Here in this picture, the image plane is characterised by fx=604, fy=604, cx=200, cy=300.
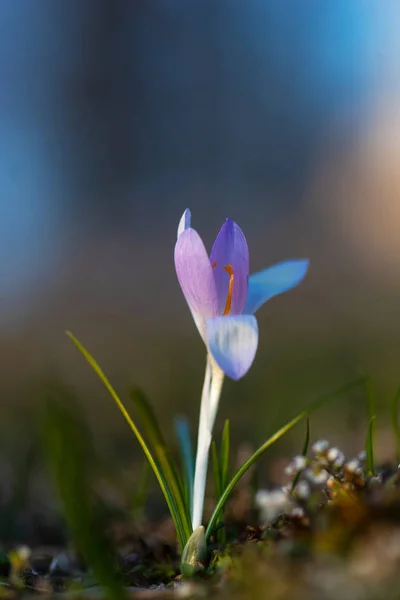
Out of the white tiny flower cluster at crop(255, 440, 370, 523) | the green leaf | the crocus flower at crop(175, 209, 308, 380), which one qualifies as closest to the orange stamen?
the crocus flower at crop(175, 209, 308, 380)

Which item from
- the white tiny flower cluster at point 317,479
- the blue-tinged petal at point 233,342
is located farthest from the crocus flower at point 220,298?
the white tiny flower cluster at point 317,479

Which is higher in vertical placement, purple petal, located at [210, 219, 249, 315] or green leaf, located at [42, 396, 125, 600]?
purple petal, located at [210, 219, 249, 315]

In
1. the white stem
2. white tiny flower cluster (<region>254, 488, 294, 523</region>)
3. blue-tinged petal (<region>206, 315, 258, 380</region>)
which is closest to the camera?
blue-tinged petal (<region>206, 315, 258, 380</region>)

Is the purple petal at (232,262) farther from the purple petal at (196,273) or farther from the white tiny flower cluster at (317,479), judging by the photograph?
the white tiny flower cluster at (317,479)

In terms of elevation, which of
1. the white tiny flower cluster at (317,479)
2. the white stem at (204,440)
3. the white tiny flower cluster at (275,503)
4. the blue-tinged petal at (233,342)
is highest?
the blue-tinged petal at (233,342)

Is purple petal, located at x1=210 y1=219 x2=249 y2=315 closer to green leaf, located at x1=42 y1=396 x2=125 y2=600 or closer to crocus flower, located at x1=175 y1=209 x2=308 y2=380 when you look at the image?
crocus flower, located at x1=175 y1=209 x2=308 y2=380

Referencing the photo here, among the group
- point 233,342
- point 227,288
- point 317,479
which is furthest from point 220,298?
point 317,479

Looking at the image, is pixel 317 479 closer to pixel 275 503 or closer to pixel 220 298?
pixel 275 503

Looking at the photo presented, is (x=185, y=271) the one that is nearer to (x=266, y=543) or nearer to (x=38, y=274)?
(x=266, y=543)
